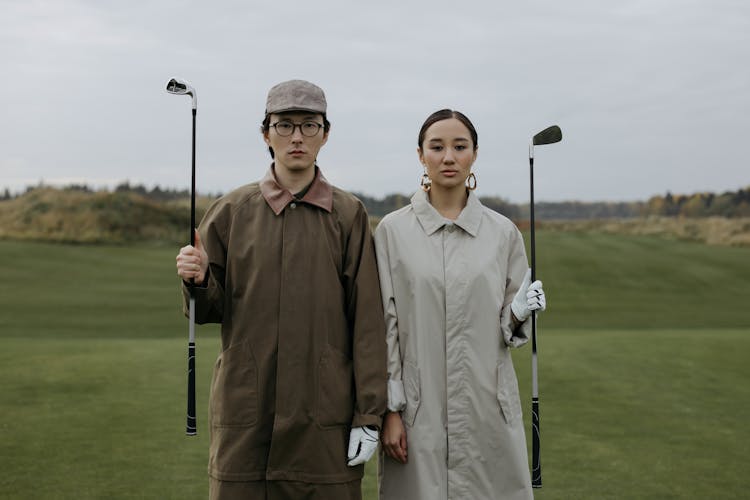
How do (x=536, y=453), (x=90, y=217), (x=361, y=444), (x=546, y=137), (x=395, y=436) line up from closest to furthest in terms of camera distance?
(x=361, y=444)
(x=395, y=436)
(x=536, y=453)
(x=546, y=137)
(x=90, y=217)

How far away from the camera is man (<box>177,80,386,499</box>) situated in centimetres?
288

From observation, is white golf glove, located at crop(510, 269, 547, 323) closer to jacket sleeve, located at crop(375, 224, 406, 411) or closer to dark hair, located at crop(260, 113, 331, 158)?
jacket sleeve, located at crop(375, 224, 406, 411)

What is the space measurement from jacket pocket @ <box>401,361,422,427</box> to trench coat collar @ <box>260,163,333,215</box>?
2.21ft

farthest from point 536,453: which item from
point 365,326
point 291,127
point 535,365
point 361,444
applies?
point 291,127

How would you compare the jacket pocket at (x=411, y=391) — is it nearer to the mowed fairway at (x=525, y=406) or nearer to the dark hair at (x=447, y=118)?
the dark hair at (x=447, y=118)

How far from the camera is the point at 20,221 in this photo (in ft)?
85.6

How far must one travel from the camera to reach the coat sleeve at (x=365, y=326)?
9.47 feet

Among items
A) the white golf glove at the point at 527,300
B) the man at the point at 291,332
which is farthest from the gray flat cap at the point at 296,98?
the white golf glove at the point at 527,300

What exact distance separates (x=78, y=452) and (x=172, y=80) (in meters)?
2.97

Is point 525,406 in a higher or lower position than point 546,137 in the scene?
lower

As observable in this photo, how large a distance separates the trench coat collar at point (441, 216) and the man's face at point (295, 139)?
0.47 m

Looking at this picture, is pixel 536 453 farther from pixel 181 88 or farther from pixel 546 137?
pixel 181 88

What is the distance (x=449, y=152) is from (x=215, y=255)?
984 mm

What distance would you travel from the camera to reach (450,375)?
302 centimetres
